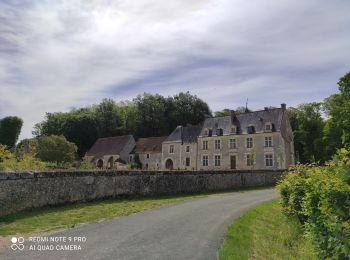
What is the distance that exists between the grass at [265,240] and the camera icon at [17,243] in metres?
4.27

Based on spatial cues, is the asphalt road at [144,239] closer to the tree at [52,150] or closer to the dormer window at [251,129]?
the tree at [52,150]

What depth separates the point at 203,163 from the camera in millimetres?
54250

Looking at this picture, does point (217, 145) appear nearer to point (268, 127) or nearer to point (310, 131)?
point (268, 127)

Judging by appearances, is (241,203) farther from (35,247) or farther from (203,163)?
(203,163)

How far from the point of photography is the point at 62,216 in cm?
1173

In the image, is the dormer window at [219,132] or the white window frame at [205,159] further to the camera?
the white window frame at [205,159]

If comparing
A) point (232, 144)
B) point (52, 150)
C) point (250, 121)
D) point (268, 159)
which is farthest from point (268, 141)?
point (52, 150)

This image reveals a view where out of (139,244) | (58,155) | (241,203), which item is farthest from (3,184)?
(58,155)

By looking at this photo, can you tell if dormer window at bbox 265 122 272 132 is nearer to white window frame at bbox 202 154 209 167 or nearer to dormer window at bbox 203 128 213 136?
dormer window at bbox 203 128 213 136

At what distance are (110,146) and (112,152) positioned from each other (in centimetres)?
239

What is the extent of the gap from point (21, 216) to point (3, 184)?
1.26m

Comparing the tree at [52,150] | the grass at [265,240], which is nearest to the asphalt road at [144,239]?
the grass at [265,240]

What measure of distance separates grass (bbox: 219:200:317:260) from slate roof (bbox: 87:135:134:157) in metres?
51.2

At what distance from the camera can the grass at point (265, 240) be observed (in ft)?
24.5
